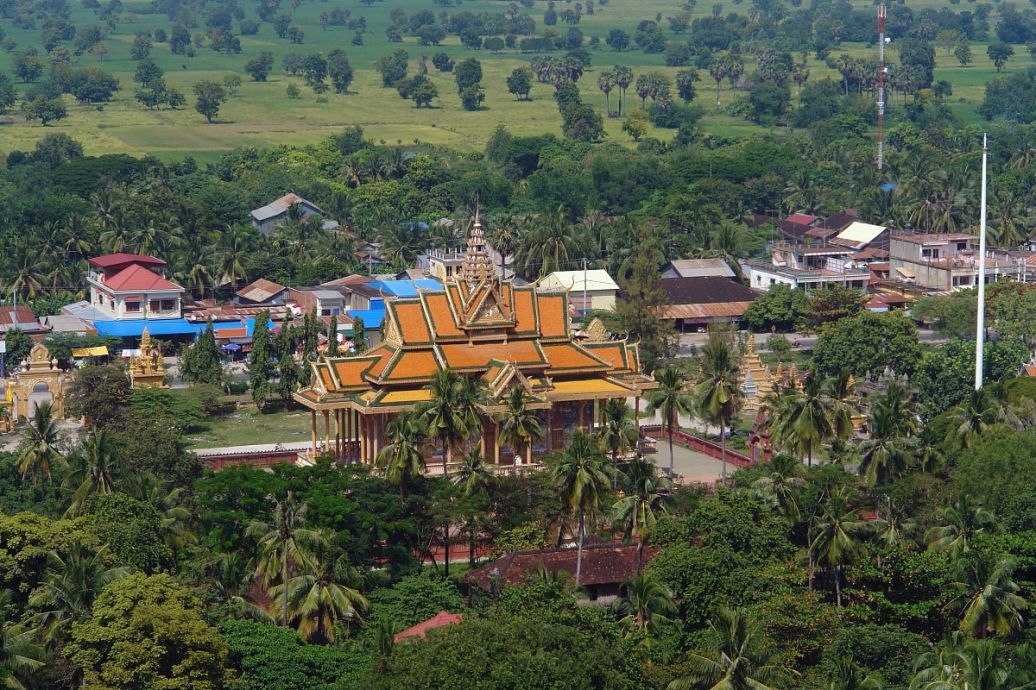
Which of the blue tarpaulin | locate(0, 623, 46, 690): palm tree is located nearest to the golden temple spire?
locate(0, 623, 46, 690): palm tree

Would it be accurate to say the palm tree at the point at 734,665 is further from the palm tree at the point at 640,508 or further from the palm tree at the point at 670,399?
the palm tree at the point at 670,399

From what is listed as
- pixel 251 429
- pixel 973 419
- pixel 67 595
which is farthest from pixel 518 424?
pixel 251 429

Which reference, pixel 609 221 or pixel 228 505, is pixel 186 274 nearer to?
pixel 609 221

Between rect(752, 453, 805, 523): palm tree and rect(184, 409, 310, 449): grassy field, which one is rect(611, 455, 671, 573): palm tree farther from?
rect(184, 409, 310, 449): grassy field

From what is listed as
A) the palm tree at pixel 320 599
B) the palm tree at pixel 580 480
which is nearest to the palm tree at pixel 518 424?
the palm tree at pixel 580 480

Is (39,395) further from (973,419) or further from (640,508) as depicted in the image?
(973,419)

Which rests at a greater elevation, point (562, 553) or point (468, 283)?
point (468, 283)

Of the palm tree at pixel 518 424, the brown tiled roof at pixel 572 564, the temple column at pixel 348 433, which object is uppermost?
the palm tree at pixel 518 424

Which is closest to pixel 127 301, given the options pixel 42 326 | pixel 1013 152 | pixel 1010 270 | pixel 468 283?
pixel 42 326
